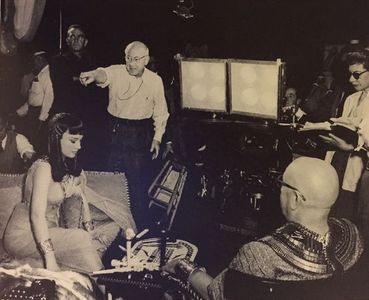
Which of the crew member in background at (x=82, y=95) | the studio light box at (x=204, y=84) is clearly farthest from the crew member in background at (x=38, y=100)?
the studio light box at (x=204, y=84)

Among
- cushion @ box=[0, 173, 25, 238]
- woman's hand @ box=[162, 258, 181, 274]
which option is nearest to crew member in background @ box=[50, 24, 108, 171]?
cushion @ box=[0, 173, 25, 238]

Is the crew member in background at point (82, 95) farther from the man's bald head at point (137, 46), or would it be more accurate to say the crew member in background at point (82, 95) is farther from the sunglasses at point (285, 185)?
the sunglasses at point (285, 185)

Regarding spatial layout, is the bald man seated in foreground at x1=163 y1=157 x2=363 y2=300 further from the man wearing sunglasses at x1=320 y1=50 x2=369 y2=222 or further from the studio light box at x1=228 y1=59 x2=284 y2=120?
the studio light box at x1=228 y1=59 x2=284 y2=120

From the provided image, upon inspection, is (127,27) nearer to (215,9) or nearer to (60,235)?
(215,9)

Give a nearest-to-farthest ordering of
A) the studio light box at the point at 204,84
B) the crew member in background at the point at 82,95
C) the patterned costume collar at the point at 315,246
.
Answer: the patterned costume collar at the point at 315,246 → the studio light box at the point at 204,84 → the crew member in background at the point at 82,95

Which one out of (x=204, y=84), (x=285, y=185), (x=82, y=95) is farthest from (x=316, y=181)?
(x=82, y=95)

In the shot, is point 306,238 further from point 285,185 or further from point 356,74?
point 356,74

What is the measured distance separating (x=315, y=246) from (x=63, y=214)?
3.65 ft

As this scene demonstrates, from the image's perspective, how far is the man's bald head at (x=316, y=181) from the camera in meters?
2.05

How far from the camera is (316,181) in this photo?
2047mm

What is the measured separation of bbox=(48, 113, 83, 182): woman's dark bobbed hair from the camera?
2.33m

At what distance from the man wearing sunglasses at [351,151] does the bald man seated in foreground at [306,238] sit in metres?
0.04

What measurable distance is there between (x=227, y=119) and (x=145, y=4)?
2.04 feet

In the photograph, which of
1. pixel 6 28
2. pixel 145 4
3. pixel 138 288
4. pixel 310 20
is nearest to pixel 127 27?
pixel 145 4
